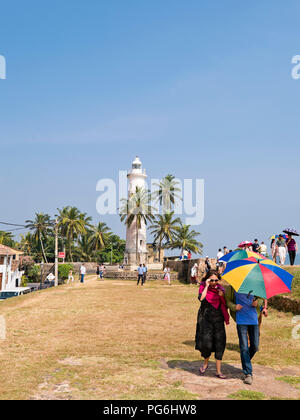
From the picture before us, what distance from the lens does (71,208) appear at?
231ft

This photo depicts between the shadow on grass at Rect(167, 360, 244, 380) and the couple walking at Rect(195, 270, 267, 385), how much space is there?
0.59ft

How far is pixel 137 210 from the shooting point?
52531mm

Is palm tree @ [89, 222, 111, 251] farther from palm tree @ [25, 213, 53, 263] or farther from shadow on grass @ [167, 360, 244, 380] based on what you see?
shadow on grass @ [167, 360, 244, 380]

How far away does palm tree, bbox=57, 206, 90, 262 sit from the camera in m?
67.8

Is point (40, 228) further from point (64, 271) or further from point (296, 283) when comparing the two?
point (296, 283)

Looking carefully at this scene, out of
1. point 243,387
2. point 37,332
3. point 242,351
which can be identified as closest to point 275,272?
point 242,351

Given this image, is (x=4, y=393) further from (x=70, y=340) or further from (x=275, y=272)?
(x=275, y=272)

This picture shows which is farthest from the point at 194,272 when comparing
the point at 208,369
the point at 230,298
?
the point at 230,298

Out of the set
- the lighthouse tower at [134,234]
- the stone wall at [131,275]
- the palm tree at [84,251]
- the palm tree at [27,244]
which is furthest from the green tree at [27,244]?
the stone wall at [131,275]

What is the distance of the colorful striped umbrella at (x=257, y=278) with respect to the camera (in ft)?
18.9

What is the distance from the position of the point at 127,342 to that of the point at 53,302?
8.95 meters

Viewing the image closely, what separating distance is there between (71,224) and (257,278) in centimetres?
6390

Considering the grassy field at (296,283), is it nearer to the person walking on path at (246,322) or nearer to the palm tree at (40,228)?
the person walking on path at (246,322)

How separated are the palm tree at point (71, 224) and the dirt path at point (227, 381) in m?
61.0
